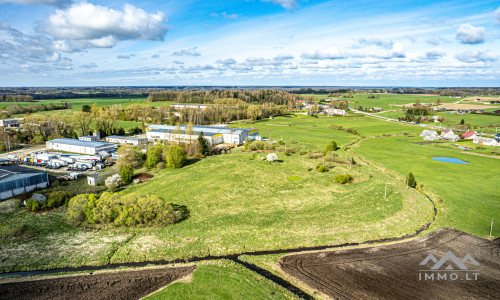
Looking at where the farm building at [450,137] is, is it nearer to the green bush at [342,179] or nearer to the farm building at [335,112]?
the green bush at [342,179]

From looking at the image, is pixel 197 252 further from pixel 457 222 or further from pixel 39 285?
pixel 457 222

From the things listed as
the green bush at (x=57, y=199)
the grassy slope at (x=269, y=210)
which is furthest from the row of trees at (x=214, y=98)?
the green bush at (x=57, y=199)

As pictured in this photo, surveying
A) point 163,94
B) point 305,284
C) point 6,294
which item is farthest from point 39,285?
point 163,94

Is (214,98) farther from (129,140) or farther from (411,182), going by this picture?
(411,182)

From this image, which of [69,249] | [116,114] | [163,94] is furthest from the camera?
[163,94]

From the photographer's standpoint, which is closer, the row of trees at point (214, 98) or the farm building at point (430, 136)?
the farm building at point (430, 136)

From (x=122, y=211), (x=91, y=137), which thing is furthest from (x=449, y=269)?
(x=91, y=137)

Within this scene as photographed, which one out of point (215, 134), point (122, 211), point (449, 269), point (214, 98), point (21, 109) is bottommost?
point (449, 269)
